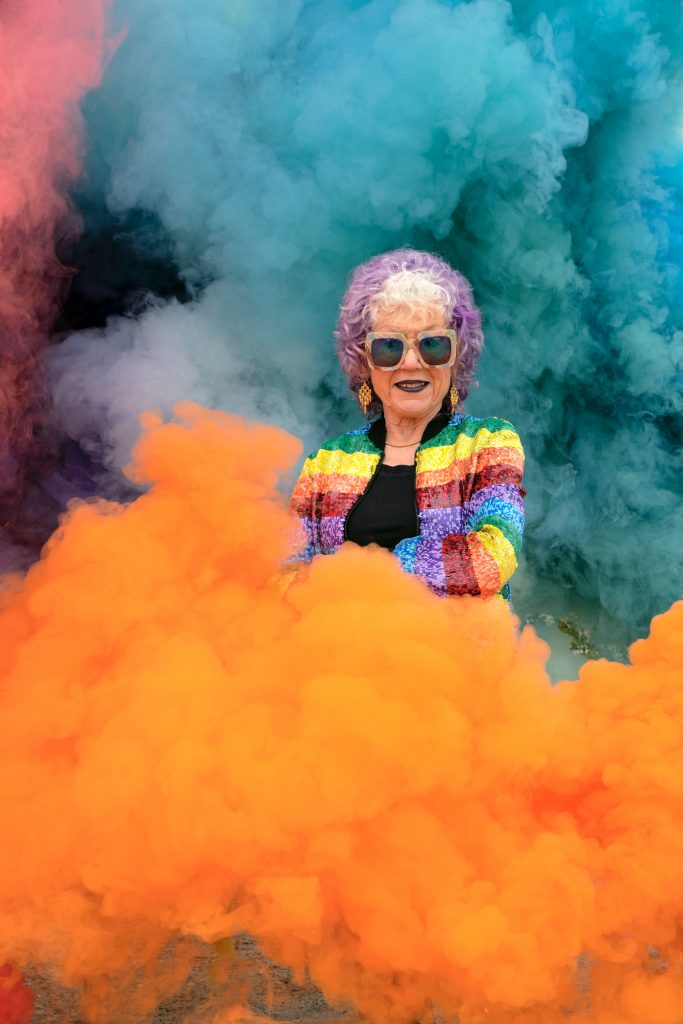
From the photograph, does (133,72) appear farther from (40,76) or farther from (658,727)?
(658,727)

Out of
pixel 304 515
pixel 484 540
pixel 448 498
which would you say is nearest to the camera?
pixel 484 540

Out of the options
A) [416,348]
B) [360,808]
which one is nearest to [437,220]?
[416,348]

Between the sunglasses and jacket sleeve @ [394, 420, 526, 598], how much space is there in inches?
8.8

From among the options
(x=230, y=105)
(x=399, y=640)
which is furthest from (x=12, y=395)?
(x=399, y=640)

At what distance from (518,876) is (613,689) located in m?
0.46

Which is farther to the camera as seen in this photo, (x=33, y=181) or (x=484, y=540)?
(x=33, y=181)

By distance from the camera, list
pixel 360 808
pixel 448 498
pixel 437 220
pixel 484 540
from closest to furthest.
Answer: pixel 360 808 → pixel 484 540 → pixel 448 498 → pixel 437 220

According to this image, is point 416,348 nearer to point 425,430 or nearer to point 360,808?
point 425,430

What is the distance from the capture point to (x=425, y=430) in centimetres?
230

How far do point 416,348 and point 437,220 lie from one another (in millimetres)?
834

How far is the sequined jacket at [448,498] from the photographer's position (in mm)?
1979

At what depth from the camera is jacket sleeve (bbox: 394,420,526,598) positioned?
77.5 inches

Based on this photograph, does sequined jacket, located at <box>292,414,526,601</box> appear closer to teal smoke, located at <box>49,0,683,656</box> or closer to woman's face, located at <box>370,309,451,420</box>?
woman's face, located at <box>370,309,451,420</box>

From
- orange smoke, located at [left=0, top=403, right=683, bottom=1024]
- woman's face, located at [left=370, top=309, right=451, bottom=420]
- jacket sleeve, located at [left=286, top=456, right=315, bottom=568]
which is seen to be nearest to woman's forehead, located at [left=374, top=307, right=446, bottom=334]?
woman's face, located at [left=370, top=309, right=451, bottom=420]
